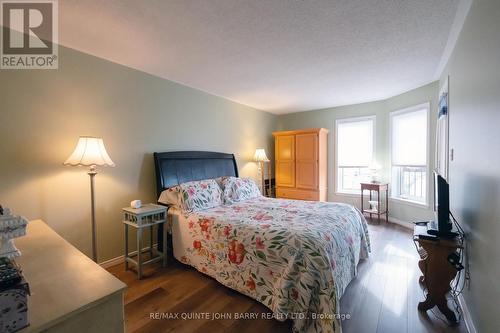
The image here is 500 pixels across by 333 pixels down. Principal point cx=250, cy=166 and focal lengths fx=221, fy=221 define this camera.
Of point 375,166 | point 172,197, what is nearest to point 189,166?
point 172,197

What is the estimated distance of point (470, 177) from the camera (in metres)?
1.78

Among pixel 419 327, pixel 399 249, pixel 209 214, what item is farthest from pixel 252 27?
pixel 399 249

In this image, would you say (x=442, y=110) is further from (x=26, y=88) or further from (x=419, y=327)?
(x=26, y=88)

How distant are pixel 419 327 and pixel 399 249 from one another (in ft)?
5.20

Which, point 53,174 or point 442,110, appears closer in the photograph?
point 53,174

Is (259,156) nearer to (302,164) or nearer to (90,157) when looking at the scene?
(302,164)

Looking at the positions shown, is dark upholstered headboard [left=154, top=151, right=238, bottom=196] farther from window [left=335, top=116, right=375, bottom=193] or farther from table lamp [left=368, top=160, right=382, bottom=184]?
table lamp [left=368, top=160, right=382, bottom=184]

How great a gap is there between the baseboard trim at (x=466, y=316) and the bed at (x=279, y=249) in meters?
0.84

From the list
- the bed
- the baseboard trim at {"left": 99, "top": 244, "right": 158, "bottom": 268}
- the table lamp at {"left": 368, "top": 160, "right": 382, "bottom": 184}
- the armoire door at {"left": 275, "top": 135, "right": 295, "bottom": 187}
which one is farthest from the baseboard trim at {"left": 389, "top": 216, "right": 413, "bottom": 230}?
the baseboard trim at {"left": 99, "top": 244, "right": 158, "bottom": 268}

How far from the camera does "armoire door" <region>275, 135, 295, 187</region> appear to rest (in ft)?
16.6

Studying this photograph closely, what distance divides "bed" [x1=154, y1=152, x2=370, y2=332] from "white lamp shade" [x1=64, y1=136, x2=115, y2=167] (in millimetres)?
817

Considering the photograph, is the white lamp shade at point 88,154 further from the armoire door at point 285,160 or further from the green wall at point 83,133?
the armoire door at point 285,160

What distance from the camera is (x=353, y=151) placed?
5.05 metres

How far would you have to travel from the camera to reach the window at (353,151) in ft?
15.9
